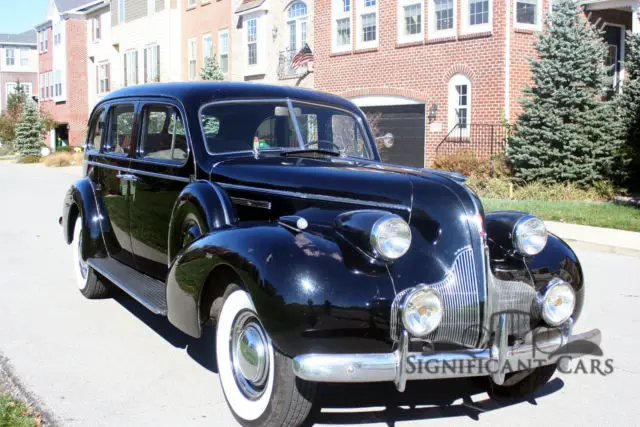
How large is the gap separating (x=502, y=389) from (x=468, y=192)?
1342mm

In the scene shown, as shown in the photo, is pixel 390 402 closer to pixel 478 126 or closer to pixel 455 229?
pixel 455 229

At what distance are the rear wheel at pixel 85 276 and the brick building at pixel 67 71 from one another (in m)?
43.8

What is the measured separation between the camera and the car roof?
576cm

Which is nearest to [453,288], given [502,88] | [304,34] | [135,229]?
[135,229]

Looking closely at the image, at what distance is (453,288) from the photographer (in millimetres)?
3988

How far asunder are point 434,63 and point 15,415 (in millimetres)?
18202

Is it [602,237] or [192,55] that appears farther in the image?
[192,55]

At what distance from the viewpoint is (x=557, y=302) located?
4152mm

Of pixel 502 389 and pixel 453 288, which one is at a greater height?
pixel 453 288

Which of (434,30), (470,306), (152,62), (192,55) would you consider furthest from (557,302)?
(152,62)

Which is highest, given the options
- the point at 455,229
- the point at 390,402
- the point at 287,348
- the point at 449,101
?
the point at 449,101

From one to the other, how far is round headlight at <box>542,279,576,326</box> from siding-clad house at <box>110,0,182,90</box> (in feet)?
110

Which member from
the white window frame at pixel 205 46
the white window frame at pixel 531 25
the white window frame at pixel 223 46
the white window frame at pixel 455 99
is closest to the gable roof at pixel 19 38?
the white window frame at pixel 205 46

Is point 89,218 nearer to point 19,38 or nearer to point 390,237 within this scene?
point 390,237
